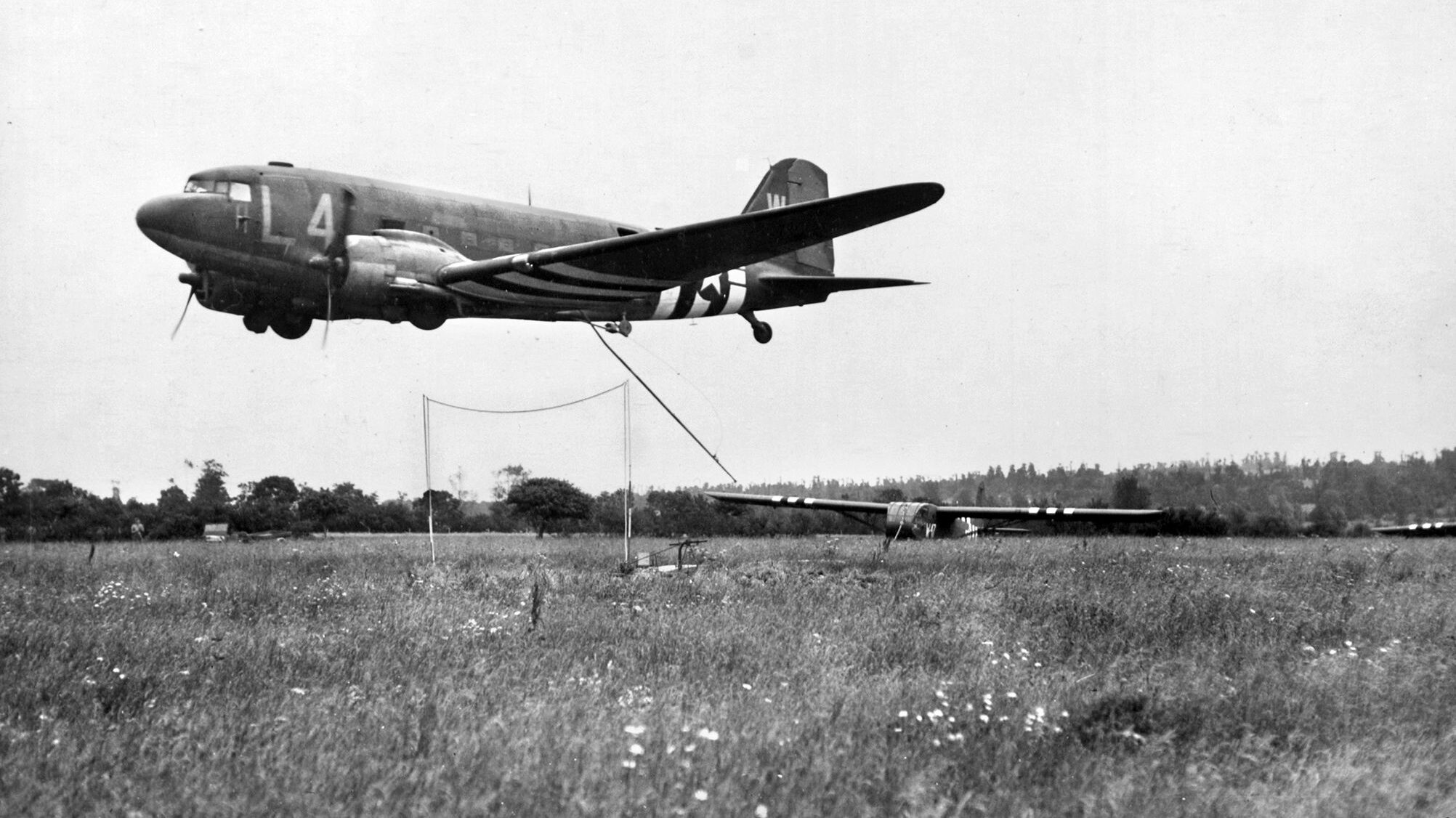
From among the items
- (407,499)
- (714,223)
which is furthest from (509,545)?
(714,223)

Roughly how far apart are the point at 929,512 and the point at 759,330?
8.08 meters

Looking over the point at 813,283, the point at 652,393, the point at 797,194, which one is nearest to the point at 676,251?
the point at 652,393

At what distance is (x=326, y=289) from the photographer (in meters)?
11.2

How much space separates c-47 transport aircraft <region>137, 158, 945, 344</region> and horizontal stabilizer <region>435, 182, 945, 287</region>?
0.02 metres

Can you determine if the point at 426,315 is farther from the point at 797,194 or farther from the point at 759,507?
the point at 759,507

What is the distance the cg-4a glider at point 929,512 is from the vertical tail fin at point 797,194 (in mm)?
5732

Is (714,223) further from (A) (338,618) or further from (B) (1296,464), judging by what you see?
(B) (1296,464)

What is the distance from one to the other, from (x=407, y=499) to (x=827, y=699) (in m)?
12.1

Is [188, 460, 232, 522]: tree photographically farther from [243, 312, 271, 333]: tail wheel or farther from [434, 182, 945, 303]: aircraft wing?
[434, 182, 945, 303]: aircraft wing

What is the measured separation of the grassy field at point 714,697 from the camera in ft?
11.7

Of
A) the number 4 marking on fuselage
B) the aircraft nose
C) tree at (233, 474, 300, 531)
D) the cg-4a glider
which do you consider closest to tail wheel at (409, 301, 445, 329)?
the number 4 marking on fuselage

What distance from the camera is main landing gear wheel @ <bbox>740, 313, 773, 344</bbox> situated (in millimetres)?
15234

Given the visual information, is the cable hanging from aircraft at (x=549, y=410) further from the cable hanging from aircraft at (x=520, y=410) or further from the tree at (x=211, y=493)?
the tree at (x=211, y=493)

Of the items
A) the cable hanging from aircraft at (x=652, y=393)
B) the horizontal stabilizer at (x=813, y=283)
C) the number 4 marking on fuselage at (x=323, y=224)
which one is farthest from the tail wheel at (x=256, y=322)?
the horizontal stabilizer at (x=813, y=283)
